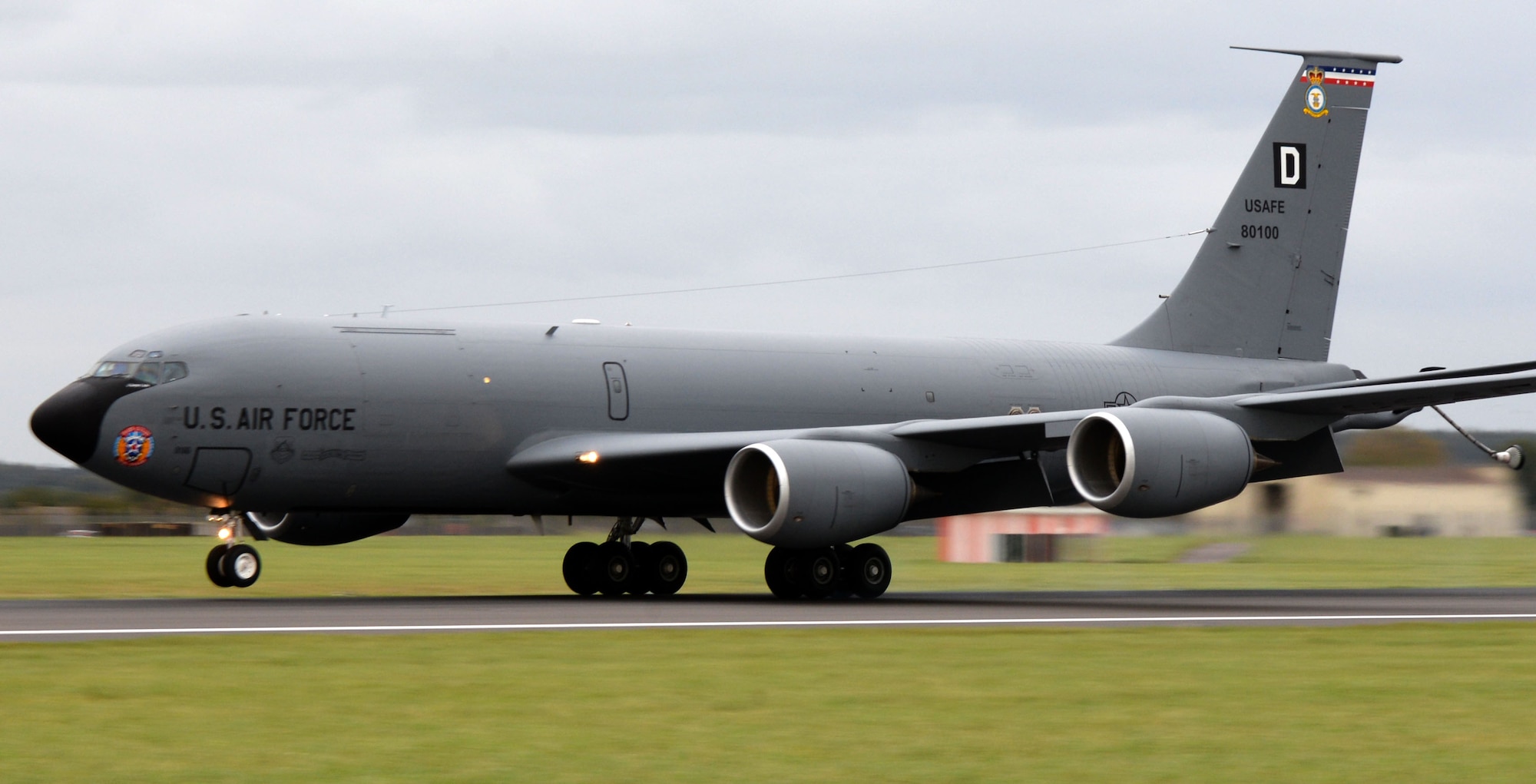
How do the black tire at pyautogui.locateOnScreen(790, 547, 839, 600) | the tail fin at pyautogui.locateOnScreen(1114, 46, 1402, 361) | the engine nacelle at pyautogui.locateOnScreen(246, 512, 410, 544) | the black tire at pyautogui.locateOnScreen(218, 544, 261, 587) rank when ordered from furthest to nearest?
the tail fin at pyautogui.locateOnScreen(1114, 46, 1402, 361) < the engine nacelle at pyautogui.locateOnScreen(246, 512, 410, 544) < the black tire at pyautogui.locateOnScreen(790, 547, 839, 600) < the black tire at pyautogui.locateOnScreen(218, 544, 261, 587)

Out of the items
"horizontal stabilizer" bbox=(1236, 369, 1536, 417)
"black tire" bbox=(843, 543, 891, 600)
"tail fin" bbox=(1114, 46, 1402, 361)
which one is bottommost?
"black tire" bbox=(843, 543, 891, 600)

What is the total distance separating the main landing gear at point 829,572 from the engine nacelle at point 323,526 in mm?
4797

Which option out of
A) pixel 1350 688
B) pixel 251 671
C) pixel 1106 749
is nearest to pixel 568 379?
pixel 251 671

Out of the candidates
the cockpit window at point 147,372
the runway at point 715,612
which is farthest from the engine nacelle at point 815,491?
the cockpit window at point 147,372

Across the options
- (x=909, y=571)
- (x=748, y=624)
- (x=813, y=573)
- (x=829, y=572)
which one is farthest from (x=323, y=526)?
(x=909, y=571)

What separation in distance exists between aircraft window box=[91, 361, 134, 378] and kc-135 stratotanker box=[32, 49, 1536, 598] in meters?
0.03

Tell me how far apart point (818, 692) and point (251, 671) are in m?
3.83

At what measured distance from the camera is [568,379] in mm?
23188

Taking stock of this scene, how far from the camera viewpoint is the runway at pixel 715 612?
1694 cm

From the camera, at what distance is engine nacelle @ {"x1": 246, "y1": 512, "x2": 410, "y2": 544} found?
2430 cm

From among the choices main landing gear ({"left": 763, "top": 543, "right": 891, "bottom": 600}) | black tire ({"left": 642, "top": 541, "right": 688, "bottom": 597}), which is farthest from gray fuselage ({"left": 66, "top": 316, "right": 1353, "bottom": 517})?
main landing gear ({"left": 763, "top": 543, "right": 891, "bottom": 600})

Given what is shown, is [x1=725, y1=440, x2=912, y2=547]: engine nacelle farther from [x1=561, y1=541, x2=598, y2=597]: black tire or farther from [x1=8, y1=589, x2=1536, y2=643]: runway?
[x1=561, y1=541, x2=598, y2=597]: black tire

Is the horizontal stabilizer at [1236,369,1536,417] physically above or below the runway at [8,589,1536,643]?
above

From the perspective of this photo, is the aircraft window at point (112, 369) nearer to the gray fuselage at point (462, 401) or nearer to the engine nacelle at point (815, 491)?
the gray fuselage at point (462, 401)
